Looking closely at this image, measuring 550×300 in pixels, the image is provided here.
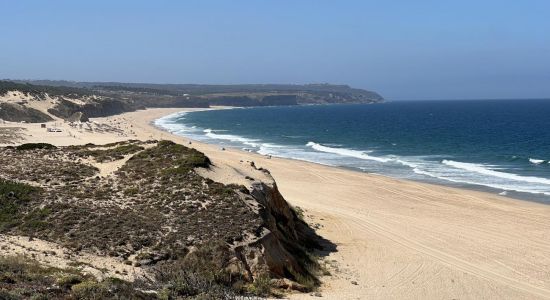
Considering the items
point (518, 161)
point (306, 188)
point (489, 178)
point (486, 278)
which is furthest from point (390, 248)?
point (518, 161)

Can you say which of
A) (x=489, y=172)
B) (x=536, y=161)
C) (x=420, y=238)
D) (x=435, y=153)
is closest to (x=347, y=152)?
(x=435, y=153)

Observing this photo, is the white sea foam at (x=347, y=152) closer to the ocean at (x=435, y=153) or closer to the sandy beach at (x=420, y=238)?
the ocean at (x=435, y=153)

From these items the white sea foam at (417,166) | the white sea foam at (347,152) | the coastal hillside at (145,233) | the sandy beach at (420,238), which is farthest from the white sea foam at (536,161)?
the coastal hillside at (145,233)

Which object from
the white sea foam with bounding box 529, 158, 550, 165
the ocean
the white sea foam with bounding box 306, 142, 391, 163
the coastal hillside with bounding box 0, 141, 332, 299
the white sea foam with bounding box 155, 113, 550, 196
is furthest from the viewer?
the white sea foam with bounding box 306, 142, 391, 163

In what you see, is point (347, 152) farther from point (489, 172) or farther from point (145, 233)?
point (145, 233)

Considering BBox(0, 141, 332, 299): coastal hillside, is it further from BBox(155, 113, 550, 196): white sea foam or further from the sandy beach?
BBox(155, 113, 550, 196): white sea foam

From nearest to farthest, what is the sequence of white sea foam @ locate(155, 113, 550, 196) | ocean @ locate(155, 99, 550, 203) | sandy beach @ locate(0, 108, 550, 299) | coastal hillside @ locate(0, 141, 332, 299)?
coastal hillside @ locate(0, 141, 332, 299)
sandy beach @ locate(0, 108, 550, 299)
white sea foam @ locate(155, 113, 550, 196)
ocean @ locate(155, 99, 550, 203)

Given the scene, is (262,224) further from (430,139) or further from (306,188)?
(430,139)

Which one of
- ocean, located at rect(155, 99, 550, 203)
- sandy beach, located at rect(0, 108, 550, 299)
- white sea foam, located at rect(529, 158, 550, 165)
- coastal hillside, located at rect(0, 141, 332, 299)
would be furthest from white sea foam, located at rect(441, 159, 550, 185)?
coastal hillside, located at rect(0, 141, 332, 299)
